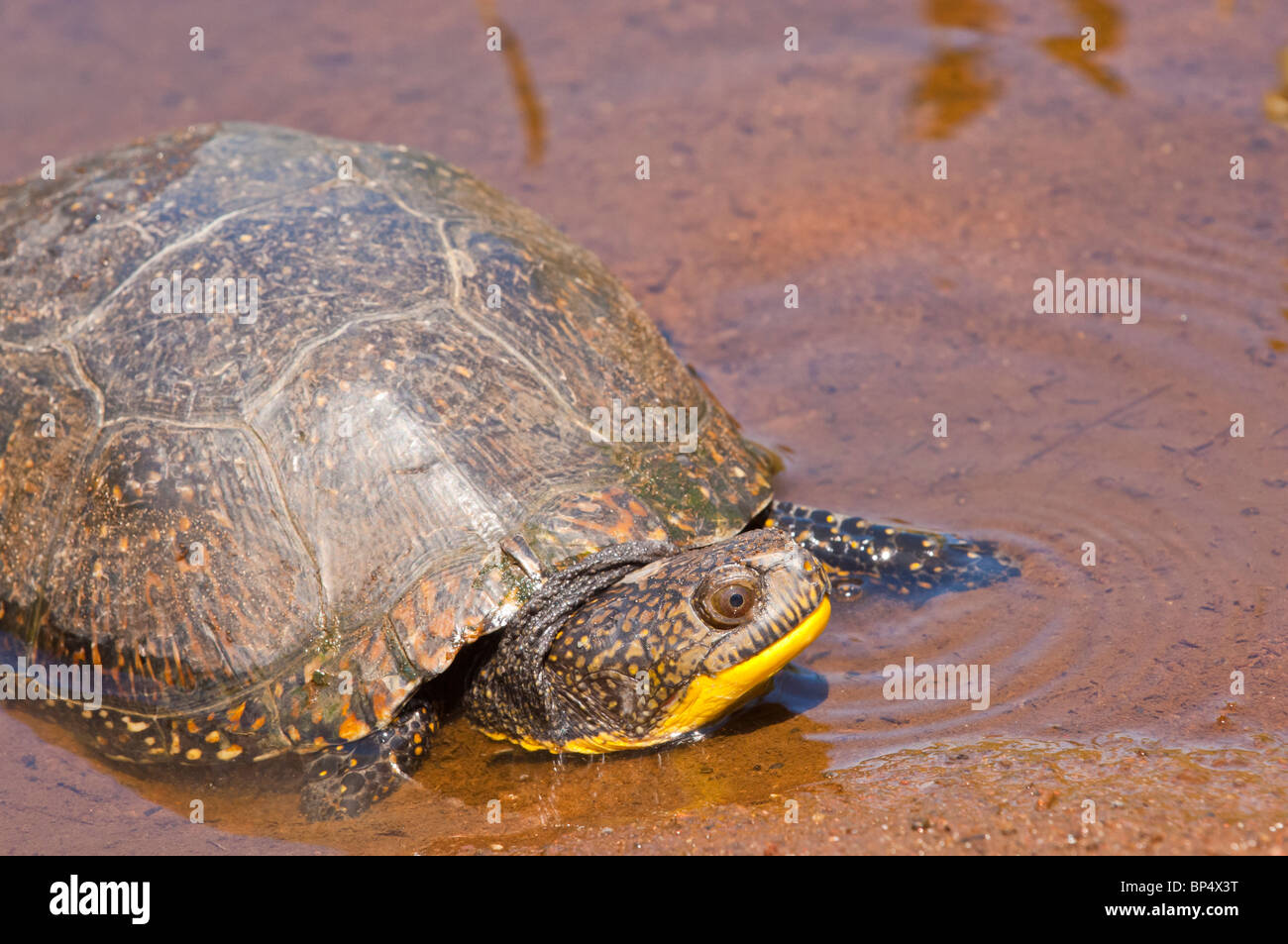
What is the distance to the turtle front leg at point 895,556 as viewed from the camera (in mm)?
5285

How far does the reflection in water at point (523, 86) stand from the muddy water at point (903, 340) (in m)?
0.04

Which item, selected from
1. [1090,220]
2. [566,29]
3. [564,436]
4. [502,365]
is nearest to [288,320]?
[502,365]

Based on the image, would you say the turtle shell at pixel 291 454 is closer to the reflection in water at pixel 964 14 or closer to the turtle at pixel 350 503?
the turtle at pixel 350 503

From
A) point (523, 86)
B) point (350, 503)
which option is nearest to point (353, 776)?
point (350, 503)

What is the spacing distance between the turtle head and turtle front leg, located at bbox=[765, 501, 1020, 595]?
3.05 ft

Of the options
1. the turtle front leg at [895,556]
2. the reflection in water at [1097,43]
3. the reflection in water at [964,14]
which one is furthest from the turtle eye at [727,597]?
the reflection in water at [964,14]

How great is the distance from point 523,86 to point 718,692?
21.6 ft

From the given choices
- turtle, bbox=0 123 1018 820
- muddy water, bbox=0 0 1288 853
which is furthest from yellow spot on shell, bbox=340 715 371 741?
muddy water, bbox=0 0 1288 853

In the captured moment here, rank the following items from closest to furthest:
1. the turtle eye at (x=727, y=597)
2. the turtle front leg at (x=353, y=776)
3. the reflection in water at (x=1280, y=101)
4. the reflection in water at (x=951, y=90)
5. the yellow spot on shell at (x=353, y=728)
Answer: the turtle eye at (x=727, y=597)
the yellow spot on shell at (x=353, y=728)
the turtle front leg at (x=353, y=776)
the reflection in water at (x=1280, y=101)
the reflection in water at (x=951, y=90)

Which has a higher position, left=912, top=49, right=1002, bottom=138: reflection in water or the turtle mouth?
left=912, top=49, right=1002, bottom=138: reflection in water

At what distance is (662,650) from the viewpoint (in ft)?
13.8

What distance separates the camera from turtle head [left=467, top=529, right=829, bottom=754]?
163 inches

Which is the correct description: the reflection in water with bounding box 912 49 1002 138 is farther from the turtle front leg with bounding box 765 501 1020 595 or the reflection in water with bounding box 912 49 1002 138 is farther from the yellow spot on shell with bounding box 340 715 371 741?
the yellow spot on shell with bounding box 340 715 371 741

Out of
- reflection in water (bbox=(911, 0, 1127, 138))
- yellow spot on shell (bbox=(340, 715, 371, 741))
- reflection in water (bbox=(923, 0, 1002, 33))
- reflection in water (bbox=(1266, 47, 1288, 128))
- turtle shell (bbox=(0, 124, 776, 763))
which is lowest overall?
yellow spot on shell (bbox=(340, 715, 371, 741))
